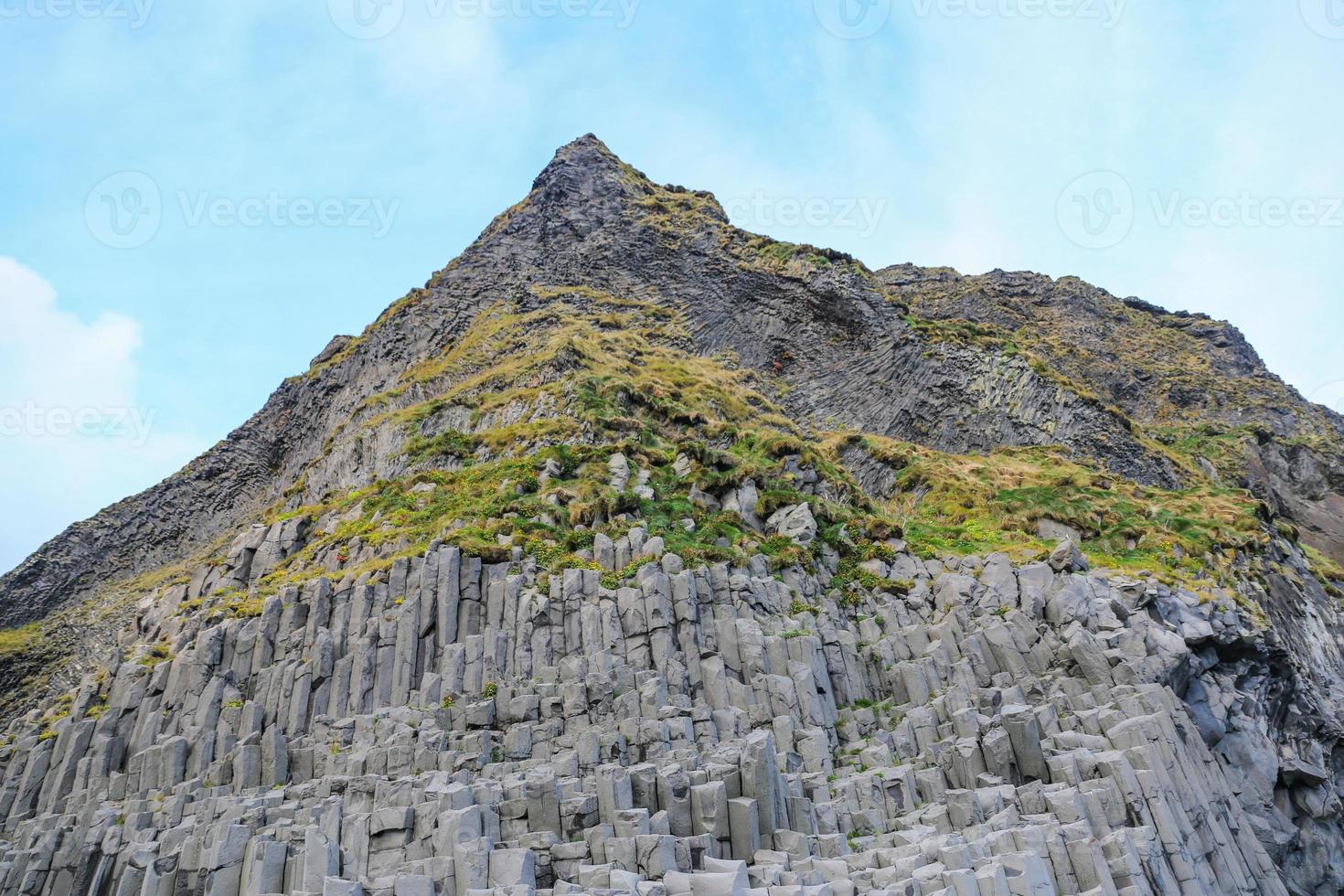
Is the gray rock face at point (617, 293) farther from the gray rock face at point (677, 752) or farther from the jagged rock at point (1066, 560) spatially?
the gray rock face at point (677, 752)

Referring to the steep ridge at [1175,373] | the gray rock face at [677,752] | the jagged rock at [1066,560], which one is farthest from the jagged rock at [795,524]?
the steep ridge at [1175,373]

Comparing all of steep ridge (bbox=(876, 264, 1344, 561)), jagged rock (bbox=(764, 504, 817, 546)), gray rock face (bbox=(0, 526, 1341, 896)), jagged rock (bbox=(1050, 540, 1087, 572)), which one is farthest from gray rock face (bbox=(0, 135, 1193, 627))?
gray rock face (bbox=(0, 526, 1341, 896))

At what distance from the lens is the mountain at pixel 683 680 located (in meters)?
15.9

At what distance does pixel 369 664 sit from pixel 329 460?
2414 centimetres

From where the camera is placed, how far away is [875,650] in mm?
23766

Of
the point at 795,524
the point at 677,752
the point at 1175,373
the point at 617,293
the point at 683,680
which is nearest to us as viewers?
the point at 677,752

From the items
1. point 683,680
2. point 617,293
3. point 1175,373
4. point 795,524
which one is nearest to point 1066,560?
point 795,524

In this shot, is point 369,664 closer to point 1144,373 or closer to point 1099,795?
point 1099,795

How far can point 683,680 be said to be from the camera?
20.9 m

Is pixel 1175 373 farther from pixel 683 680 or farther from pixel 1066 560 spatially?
pixel 683 680

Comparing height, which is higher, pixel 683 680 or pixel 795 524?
pixel 795 524

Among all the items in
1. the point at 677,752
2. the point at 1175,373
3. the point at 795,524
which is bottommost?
the point at 677,752

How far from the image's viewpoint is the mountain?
52.1 feet

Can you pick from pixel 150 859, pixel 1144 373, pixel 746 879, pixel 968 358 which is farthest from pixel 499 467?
pixel 1144 373
